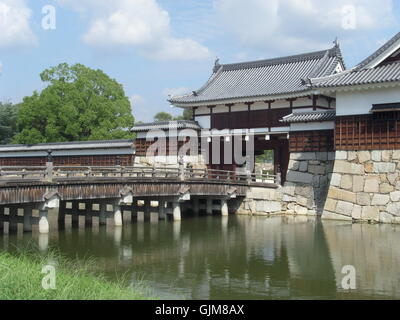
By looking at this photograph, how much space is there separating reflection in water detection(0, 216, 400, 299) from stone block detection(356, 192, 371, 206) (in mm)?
1270

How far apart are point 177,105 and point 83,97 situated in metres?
10.1

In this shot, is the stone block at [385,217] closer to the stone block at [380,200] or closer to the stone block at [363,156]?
the stone block at [380,200]

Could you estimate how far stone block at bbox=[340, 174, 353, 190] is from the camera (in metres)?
24.0

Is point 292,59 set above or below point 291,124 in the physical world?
above

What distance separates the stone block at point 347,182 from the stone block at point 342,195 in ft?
0.70

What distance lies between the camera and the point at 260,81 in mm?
32469

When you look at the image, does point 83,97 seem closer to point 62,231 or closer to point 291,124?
point 291,124

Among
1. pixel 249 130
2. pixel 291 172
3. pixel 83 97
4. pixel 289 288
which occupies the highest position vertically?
pixel 83 97

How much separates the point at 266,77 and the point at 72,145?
561 inches

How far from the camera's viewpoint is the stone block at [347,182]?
2400cm

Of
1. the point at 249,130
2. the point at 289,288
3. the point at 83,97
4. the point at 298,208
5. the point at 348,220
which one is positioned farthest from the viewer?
the point at 83,97

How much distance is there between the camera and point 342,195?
24234 millimetres

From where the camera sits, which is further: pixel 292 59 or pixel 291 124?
pixel 292 59
